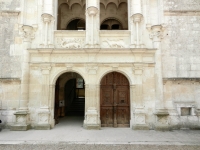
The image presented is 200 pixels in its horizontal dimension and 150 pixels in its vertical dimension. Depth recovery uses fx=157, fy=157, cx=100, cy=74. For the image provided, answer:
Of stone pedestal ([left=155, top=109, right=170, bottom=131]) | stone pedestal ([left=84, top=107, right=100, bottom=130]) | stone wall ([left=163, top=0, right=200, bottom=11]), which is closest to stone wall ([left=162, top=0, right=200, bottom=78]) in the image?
stone wall ([left=163, top=0, right=200, bottom=11])

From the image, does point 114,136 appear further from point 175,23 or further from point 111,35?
point 175,23

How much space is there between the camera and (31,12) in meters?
8.13

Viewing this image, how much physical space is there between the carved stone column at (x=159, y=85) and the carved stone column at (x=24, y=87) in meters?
6.04

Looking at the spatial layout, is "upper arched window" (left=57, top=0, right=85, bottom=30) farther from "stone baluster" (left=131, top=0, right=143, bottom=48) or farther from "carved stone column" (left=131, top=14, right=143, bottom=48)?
"carved stone column" (left=131, top=14, right=143, bottom=48)

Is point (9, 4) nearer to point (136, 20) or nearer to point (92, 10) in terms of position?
point (92, 10)

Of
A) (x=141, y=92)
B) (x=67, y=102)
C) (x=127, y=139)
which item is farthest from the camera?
(x=67, y=102)

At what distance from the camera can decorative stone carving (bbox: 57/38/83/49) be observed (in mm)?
7801

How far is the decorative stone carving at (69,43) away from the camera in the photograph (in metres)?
7.80

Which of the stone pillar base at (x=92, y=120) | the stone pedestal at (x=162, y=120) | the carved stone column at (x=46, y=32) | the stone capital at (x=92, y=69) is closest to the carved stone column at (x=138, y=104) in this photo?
the stone pedestal at (x=162, y=120)

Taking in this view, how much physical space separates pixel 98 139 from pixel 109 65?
345 cm

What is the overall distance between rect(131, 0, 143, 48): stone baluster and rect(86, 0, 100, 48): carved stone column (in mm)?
1777

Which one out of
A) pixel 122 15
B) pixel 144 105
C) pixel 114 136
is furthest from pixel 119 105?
pixel 122 15

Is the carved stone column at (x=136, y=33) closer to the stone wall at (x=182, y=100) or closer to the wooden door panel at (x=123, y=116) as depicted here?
the stone wall at (x=182, y=100)

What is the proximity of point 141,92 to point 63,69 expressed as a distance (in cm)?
395
